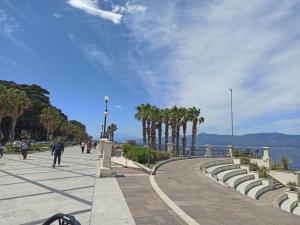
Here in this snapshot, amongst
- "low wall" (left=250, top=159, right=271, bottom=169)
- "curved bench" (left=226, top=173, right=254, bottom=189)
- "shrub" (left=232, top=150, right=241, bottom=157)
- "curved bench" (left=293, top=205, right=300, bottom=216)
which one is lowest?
"curved bench" (left=293, top=205, right=300, bottom=216)

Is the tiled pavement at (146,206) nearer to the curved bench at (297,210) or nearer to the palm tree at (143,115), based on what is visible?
the curved bench at (297,210)

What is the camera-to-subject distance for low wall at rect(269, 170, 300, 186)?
25.6 m

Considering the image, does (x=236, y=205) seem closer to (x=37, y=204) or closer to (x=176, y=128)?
(x=37, y=204)

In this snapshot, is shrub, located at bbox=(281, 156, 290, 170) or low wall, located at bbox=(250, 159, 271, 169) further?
shrub, located at bbox=(281, 156, 290, 170)

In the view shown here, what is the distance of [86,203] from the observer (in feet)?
31.6

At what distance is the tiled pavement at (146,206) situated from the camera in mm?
7930

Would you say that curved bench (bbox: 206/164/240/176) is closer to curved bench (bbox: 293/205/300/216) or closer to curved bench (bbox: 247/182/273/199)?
curved bench (bbox: 247/182/273/199)

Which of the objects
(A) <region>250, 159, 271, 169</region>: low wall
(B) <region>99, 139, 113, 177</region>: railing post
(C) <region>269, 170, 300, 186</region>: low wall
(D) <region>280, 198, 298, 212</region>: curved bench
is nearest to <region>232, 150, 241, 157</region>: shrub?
(A) <region>250, 159, 271, 169</region>: low wall

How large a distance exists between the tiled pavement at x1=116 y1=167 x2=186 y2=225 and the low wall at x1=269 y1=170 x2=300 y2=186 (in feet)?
51.9

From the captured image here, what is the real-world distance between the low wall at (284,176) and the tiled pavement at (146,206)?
1583 centimetres

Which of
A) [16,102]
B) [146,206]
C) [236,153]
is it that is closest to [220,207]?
[146,206]

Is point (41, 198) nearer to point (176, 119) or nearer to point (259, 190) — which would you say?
point (259, 190)

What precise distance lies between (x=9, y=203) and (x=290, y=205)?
13.4 metres

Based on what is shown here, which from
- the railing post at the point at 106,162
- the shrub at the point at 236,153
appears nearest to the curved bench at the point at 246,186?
the railing post at the point at 106,162
